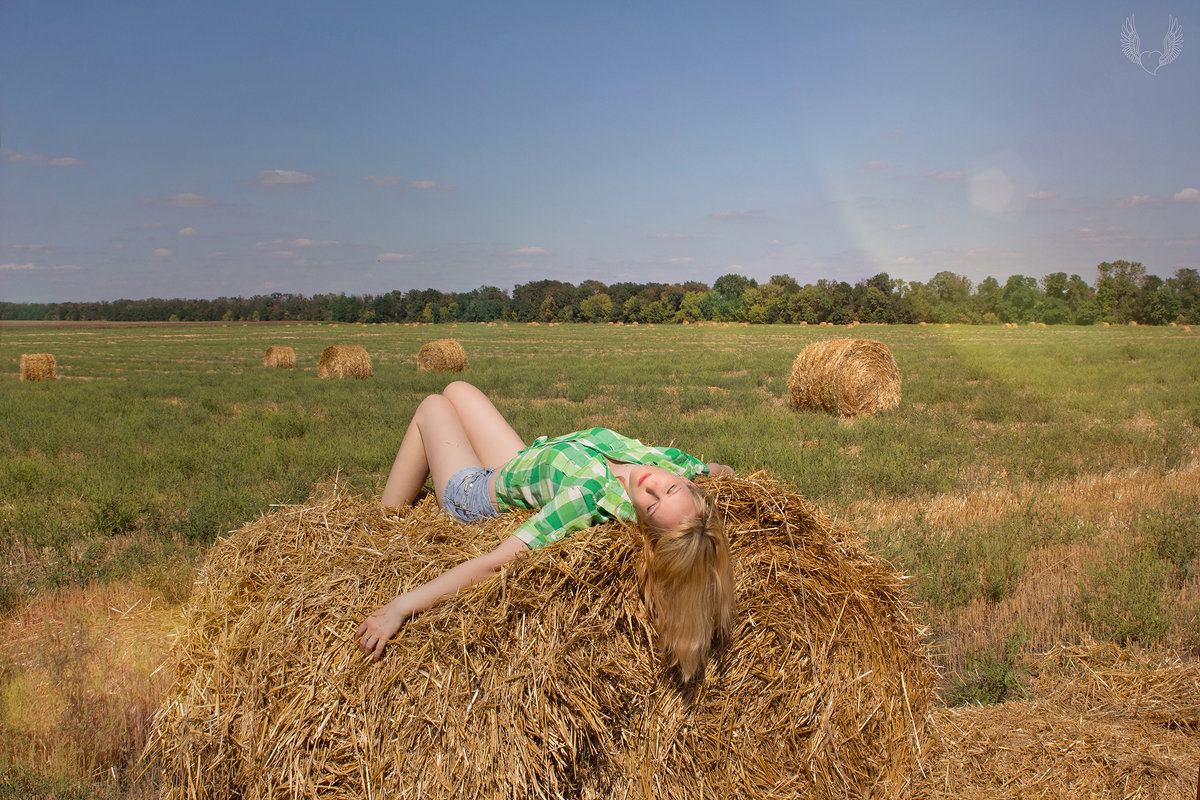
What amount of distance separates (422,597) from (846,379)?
11725 mm

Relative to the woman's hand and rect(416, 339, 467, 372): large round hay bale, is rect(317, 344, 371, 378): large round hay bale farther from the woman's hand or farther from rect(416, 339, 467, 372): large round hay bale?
the woman's hand

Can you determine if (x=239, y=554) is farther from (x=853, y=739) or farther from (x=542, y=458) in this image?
(x=853, y=739)

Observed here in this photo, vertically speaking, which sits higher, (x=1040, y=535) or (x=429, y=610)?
(x=429, y=610)

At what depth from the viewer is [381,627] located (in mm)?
2623

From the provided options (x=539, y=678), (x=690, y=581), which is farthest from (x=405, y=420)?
(x=690, y=581)

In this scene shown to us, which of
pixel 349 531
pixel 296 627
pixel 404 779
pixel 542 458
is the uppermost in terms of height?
pixel 542 458

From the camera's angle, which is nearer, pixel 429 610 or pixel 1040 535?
pixel 429 610

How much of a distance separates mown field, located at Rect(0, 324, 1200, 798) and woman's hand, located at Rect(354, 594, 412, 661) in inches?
43.9

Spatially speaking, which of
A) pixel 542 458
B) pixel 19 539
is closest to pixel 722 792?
pixel 542 458

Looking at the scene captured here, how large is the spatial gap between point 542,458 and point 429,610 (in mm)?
872

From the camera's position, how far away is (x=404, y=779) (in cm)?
253

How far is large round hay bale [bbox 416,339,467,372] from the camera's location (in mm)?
23016

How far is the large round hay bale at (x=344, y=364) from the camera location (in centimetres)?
2061

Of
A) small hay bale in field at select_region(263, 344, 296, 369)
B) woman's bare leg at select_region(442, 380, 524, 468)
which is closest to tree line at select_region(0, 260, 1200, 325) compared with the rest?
small hay bale in field at select_region(263, 344, 296, 369)
